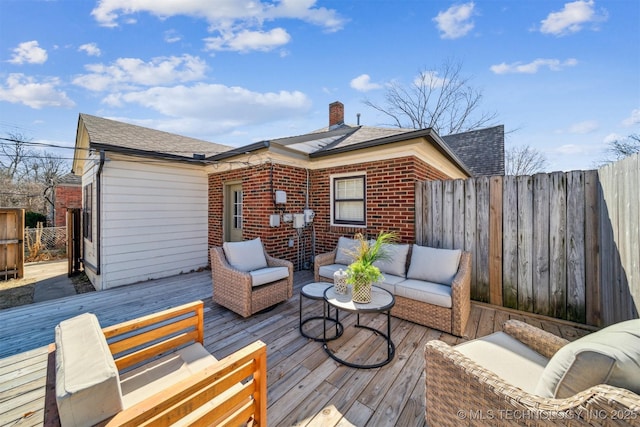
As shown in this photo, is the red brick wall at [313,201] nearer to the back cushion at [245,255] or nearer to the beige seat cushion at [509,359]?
the back cushion at [245,255]

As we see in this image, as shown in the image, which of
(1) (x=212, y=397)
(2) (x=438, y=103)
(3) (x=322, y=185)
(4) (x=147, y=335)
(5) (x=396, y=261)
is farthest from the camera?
(2) (x=438, y=103)

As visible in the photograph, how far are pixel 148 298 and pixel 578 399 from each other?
543 centimetres

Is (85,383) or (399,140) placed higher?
(399,140)

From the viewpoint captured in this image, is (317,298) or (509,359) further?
(317,298)

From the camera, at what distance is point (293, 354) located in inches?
107

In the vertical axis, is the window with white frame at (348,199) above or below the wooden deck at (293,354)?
above

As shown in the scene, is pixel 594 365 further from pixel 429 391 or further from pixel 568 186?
pixel 568 186

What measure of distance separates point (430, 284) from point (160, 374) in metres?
3.29

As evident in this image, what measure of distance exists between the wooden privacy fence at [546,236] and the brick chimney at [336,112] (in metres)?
4.80

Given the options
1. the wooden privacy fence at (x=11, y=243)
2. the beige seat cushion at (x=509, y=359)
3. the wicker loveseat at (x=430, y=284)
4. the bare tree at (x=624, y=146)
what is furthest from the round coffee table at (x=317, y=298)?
the bare tree at (x=624, y=146)

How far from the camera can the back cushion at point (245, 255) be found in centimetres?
404

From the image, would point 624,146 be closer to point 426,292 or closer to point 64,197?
point 426,292

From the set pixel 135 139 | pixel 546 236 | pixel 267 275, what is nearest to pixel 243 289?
pixel 267 275

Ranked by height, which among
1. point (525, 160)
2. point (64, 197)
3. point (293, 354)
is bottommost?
point (293, 354)
